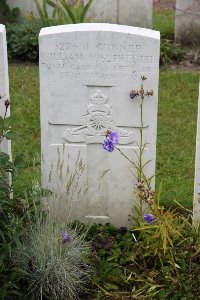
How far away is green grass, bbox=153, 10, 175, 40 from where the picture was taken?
989 cm

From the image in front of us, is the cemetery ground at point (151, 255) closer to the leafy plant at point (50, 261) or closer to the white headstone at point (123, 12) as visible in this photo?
the leafy plant at point (50, 261)

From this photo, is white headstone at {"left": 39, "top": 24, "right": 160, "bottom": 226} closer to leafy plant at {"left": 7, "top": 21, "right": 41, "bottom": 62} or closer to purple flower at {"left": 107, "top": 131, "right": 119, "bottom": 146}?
purple flower at {"left": 107, "top": 131, "right": 119, "bottom": 146}

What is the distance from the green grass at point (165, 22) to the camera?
989 centimetres

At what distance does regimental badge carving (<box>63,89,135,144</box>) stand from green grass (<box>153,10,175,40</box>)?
18.0 ft

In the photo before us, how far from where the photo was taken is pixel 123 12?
31.0 feet

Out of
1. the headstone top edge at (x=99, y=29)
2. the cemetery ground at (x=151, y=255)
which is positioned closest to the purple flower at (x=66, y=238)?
the cemetery ground at (x=151, y=255)

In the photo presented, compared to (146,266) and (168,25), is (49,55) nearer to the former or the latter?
(146,266)

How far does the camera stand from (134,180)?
4469mm

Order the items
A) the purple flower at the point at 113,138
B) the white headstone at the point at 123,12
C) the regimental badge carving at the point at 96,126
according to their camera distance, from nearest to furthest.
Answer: the purple flower at the point at 113,138 < the regimental badge carving at the point at 96,126 < the white headstone at the point at 123,12

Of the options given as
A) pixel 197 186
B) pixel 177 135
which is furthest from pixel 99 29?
pixel 177 135

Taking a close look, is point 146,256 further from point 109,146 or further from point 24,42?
point 24,42

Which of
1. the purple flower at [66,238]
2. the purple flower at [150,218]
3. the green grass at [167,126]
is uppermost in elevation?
the green grass at [167,126]

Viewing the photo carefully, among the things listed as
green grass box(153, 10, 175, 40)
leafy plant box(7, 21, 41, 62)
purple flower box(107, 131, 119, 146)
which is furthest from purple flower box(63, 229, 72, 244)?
green grass box(153, 10, 175, 40)

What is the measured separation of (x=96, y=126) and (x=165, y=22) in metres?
6.98
